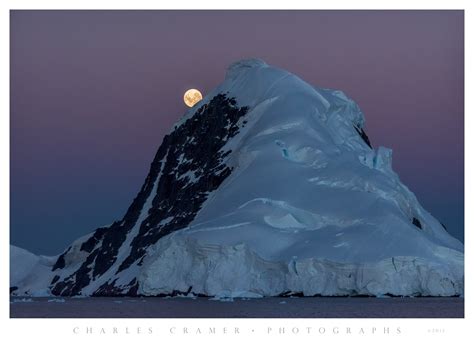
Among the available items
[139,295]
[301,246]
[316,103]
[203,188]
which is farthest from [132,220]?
[301,246]

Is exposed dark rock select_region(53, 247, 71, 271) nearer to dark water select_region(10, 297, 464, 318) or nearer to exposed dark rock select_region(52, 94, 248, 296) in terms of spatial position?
exposed dark rock select_region(52, 94, 248, 296)

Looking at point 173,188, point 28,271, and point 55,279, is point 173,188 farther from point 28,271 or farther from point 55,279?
point 28,271

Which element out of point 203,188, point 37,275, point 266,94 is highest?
point 266,94

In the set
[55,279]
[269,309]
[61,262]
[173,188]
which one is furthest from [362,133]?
A: [269,309]

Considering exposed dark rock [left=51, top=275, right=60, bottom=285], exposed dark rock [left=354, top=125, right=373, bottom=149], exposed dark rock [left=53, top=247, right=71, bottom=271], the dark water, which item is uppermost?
exposed dark rock [left=354, top=125, right=373, bottom=149]

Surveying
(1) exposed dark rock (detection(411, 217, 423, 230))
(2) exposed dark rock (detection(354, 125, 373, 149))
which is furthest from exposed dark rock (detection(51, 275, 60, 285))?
(1) exposed dark rock (detection(411, 217, 423, 230))

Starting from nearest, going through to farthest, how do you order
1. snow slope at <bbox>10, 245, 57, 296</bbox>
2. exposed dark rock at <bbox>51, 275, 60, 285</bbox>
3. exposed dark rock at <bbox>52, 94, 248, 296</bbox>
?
exposed dark rock at <bbox>52, 94, 248, 296</bbox> < exposed dark rock at <bbox>51, 275, 60, 285</bbox> < snow slope at <bbox>10, 245, 57, 296</bbox>
